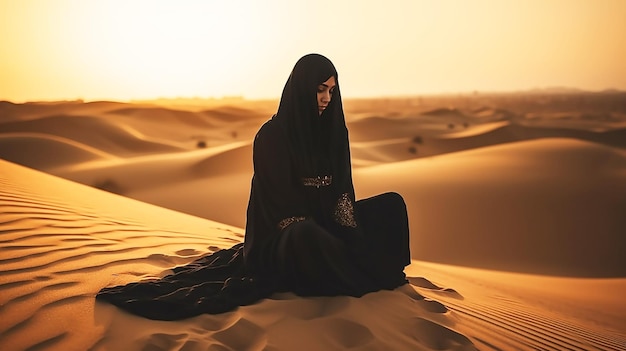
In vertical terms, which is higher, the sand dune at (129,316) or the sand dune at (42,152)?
the sand dune at (42,152)

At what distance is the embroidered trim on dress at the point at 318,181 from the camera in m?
3.85

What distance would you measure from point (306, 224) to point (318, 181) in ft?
1.52

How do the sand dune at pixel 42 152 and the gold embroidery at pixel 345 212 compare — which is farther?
the sand dune at pixel 42 152

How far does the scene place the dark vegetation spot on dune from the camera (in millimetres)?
14950

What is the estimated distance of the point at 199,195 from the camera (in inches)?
528

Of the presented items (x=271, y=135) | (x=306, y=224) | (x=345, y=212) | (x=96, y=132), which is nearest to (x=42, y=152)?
(x=96, y=132)

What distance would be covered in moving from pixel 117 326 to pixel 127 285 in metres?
0.60

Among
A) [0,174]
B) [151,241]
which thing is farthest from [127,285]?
[0,174]

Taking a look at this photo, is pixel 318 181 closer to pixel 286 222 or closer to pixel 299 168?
pixel 299 168

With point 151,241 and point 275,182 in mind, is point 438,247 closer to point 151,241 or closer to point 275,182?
point 151,241

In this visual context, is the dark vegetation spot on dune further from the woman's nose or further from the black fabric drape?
the woman's nose

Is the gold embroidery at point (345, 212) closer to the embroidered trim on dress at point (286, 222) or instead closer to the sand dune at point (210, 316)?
the embroidered trim on dress at point (286, 222)

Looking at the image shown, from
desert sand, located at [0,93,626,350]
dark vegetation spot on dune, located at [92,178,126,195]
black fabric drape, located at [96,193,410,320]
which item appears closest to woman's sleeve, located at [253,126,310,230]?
black fabric drape, located at [96,193,410,320]

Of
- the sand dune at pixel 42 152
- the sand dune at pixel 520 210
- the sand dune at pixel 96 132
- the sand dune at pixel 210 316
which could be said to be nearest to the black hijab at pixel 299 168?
the sand dune at pixel 210 316
